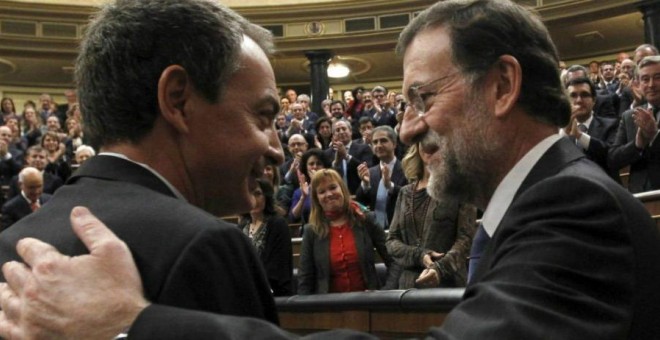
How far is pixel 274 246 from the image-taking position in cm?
434

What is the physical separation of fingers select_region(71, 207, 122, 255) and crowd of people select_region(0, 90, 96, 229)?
560 cm

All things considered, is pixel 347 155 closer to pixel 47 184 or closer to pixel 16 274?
pixel 47 184

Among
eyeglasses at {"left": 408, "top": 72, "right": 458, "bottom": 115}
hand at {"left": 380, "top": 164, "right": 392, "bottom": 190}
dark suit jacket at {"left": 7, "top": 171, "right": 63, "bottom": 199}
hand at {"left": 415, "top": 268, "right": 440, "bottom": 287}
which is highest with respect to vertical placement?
eyeglasses at {"left": 408, "top": 72, "right": 458, "bottom": 115}

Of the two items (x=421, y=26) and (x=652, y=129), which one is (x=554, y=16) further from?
(x=421, y=26)

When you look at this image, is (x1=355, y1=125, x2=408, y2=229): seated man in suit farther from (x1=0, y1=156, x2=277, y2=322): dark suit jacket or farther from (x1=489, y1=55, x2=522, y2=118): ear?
(x1=0, y1=156, x2=277, y2=322): dark suit jacket

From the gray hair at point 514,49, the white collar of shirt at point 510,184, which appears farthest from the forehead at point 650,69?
the white collar of shirt at point 510,184

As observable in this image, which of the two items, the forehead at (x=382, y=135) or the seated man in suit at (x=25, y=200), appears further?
the seated man in suit at (x=25, y=200)

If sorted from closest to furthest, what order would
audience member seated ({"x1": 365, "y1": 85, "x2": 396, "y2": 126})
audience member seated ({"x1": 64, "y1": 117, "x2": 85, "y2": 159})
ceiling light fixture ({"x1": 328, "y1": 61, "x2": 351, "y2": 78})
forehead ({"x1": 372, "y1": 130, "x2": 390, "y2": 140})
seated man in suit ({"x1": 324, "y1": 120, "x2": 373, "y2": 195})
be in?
1. forehead ({"x1": 372, "y1": 130, "x2": 390, "y2": 140})
2. seated man in suit ({"x1": 324, "y1": 120, "x2": 373, "y2": 195})
3. audience member seated ({"x1": 365, "y1": 85, "x2": 396, "y2": 126})
4. audience member seated ({"x1": 64, "y1": 117, "x2": 85, "y2": 159})
5. ceiling light fixture ({"x1": 328, "y1": 61, "x2": 351, "y2": 78})

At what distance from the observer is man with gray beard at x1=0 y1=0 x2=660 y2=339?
1103 mm

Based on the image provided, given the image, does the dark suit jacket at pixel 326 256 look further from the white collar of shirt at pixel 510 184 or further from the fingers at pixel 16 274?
the fingers at pixel 16 274

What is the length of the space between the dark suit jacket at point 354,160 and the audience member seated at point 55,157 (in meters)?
2.96

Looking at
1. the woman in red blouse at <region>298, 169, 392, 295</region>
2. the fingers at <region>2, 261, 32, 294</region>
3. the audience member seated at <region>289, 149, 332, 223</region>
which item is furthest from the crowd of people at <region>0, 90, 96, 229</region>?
the fingers at <region>2, 261, 32, 294</region>

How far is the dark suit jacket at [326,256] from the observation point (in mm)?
4398

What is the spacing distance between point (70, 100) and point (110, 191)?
41.4ft
